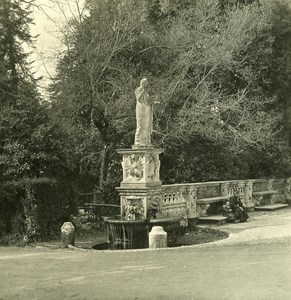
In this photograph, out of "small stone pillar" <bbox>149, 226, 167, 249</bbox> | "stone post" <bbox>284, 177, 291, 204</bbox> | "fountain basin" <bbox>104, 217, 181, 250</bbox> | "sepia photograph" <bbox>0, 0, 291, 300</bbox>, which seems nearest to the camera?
"sepia photograph" <bbox>0, 0, 291, 300</bbox>

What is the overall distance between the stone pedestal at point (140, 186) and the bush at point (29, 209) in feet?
6.01

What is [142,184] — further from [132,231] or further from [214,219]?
[214,219]

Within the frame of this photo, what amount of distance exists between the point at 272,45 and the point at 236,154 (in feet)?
22.2

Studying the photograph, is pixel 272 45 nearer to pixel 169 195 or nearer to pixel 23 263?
pixel 169 195

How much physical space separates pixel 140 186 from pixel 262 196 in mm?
8673

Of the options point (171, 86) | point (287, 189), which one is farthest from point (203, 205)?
Answer: point (287, 189)

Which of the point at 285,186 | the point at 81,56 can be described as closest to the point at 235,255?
the point at 81,56

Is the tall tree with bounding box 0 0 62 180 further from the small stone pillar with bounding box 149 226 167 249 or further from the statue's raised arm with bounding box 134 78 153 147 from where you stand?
the small stone pillar with bounding box 149 226 167 249

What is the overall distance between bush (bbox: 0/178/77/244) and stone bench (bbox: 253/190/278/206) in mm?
9254

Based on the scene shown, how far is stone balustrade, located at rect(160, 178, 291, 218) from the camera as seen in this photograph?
1616cm

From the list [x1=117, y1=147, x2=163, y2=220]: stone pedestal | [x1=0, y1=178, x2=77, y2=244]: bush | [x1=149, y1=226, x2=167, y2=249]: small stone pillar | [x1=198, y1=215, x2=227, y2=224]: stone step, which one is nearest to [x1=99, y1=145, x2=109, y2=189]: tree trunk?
[x1=117, y1=147, x2=163, y2=220]: stone pedestal

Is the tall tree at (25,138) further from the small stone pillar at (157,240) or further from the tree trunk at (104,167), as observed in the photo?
the small stone pillar at (157,240)

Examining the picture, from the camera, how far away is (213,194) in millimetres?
19125

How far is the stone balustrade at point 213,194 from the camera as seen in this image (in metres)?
16.2
